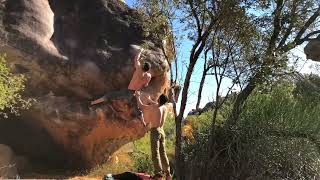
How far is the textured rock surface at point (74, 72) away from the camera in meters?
15.8

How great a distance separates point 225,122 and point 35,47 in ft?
25.2

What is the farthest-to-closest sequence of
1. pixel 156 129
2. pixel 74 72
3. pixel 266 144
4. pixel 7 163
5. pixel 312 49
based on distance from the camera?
1. pixel 74 72
2. pixel 7 163
3. pixel 312 49
4. pixel 156 129
5. pixel 266 144

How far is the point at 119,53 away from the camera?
658 inches

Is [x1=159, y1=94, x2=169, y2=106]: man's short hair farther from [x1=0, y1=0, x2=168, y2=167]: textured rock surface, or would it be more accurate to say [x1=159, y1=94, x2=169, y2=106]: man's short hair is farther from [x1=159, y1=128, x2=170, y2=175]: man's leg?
[x1=0, y1=0, x2=168, y2=167]: textured rock surface

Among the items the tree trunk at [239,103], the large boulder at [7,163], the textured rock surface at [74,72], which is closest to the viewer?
the tree trunk at [239,103]

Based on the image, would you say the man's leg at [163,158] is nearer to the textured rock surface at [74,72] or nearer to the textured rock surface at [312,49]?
the textured rock surface at [312,49]

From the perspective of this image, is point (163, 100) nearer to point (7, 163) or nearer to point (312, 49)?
point (312, 49)

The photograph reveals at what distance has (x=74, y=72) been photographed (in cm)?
1623

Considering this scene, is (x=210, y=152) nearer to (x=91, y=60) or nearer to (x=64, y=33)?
(x=91, y=60)

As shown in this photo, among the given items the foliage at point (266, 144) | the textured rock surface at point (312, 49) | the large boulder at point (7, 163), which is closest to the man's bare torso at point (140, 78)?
the foliage at point (266, 144)

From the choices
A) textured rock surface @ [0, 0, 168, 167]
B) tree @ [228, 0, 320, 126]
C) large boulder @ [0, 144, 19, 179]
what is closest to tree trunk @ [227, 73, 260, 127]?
tree @ [228, 0, 320, 126]

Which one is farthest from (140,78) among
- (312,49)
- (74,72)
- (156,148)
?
→ (74,72)

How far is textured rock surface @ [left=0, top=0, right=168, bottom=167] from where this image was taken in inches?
621

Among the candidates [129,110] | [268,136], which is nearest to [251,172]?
[268,136]
